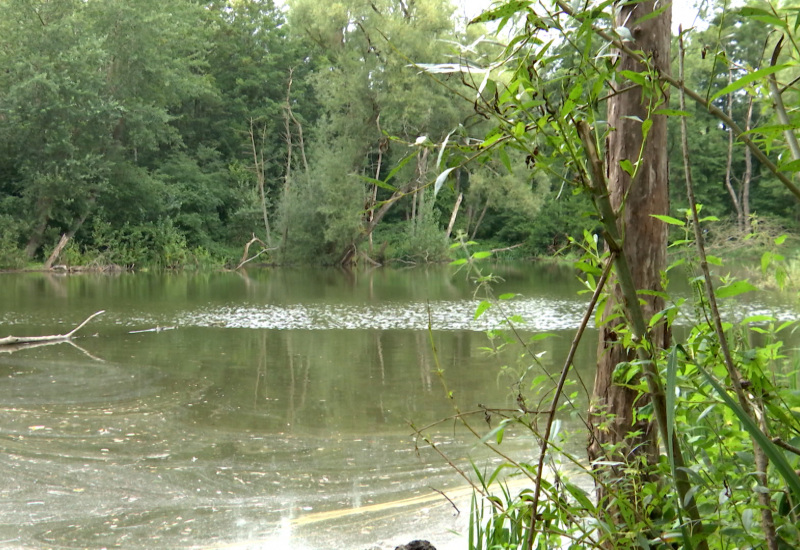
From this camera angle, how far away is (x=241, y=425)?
5.69 m

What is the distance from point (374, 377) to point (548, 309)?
20.0ft

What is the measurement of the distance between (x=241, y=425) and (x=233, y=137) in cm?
2738

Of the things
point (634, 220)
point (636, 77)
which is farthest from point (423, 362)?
point (636, 77)

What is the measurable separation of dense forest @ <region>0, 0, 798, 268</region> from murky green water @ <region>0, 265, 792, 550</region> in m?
10.9

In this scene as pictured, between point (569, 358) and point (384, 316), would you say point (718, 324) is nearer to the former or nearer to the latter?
point (569, 358)

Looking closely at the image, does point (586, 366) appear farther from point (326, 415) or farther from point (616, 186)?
point (616, 186)

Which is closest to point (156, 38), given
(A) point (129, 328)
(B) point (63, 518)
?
(A) point (129, 328)

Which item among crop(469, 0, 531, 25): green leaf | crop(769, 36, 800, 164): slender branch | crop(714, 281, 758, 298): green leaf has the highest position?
crop(469, 0, 531, 25): green leaf

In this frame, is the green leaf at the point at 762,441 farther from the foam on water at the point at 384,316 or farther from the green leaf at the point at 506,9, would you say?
the foam on water at the point at 384,316

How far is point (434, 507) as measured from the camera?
3828mm

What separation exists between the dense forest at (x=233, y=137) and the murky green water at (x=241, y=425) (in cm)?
1095

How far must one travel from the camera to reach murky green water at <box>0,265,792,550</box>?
12.0 ft

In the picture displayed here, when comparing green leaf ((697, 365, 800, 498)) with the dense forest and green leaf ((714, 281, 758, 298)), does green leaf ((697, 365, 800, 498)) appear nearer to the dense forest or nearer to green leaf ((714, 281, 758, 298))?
green leaf ((714, 281, 758, 298))

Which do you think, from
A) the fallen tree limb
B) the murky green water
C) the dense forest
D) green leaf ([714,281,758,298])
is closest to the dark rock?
the murky green water
